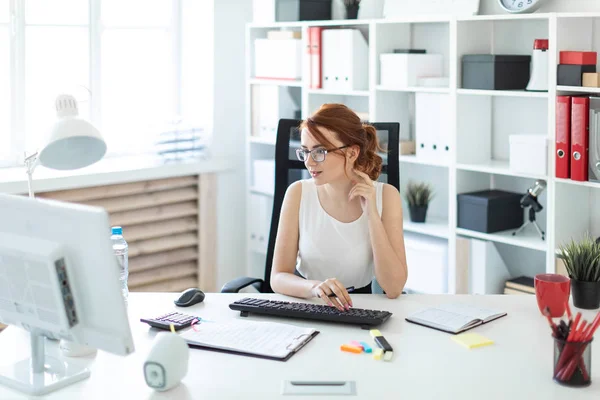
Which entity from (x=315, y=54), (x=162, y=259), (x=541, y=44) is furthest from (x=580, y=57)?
→ (x=162, y=259)

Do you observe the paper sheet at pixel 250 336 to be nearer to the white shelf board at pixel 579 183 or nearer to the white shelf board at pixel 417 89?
the white shelf board at pixel 579 183

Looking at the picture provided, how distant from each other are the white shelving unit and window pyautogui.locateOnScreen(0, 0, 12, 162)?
139 centimetres

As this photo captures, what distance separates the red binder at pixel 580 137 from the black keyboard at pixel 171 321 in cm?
176

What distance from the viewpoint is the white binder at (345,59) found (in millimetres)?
4117

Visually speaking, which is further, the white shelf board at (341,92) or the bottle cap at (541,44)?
the white shelf board at (341,92)

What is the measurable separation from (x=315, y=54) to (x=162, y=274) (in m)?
1.42

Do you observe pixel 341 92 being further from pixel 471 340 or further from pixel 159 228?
pixel 471 340

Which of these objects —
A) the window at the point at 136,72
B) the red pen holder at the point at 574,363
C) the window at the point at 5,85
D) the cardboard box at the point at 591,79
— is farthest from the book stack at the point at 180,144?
the red pen holder at the point at 574,363

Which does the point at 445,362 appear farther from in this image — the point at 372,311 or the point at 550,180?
the point at 550,180

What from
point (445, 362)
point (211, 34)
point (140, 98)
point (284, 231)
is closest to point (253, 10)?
point (211, 34)

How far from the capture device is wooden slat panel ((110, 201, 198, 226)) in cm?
432

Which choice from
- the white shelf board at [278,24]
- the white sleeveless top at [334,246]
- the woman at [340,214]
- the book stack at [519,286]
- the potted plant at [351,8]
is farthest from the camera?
the white shelf board at [278,24]

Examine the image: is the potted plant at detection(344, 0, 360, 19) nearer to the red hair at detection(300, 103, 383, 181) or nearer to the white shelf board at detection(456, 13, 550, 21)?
the white shelf board at detection(456, 13, 550, 21)

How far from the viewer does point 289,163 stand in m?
3.03
